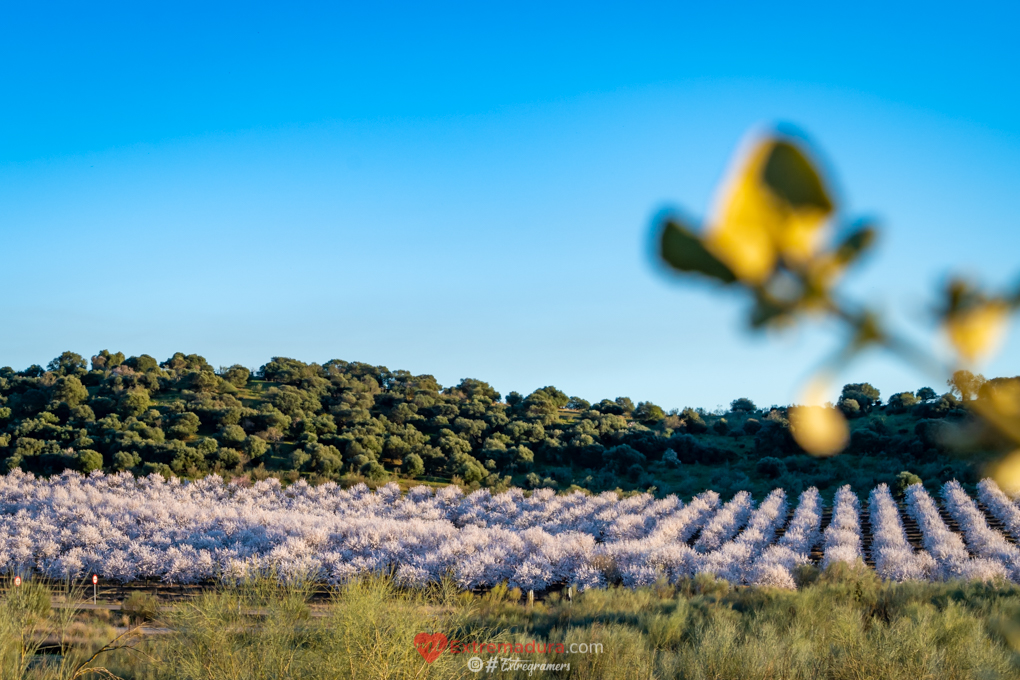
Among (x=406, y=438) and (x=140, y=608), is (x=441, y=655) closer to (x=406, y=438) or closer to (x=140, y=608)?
(x=140, y=608)

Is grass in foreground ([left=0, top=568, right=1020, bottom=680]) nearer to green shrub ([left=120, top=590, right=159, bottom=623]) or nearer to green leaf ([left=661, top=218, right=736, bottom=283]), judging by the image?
green leaf ([left=661, top=218, right=736, bottom=283])

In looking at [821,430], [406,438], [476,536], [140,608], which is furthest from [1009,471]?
[406,438]

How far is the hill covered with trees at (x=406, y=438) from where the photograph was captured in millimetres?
34438

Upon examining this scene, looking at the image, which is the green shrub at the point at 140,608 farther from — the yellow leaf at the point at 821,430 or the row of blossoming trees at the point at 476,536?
the yellow leaf at the point at 821,430

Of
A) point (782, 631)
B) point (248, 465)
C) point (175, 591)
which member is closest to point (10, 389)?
A: point (248, 465)

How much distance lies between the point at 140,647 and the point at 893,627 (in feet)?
25.1

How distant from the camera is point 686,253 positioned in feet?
0.80

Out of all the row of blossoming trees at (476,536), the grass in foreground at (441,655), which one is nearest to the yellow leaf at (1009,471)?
the grass in foreground at (441,655)

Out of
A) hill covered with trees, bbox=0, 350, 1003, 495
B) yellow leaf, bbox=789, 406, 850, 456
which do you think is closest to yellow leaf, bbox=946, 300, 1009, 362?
yellow leaf, bbox=789, 406, 850, 456

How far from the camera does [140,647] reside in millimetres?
6402

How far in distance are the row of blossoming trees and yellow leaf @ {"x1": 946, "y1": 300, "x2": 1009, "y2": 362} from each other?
12.2 meters

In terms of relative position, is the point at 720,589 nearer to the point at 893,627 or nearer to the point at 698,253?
the point at 893,627

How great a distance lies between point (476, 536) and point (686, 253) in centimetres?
2064

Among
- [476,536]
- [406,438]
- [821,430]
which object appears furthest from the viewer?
[406,438]
